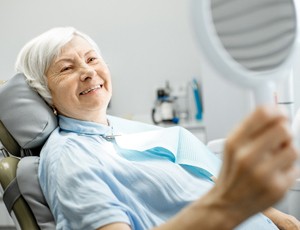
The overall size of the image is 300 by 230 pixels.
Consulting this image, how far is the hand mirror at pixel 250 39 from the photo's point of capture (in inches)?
22.5

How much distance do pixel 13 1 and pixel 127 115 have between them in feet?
5.07

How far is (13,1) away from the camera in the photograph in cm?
364

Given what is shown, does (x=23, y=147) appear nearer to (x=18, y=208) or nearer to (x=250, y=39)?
(x=18, y=208)

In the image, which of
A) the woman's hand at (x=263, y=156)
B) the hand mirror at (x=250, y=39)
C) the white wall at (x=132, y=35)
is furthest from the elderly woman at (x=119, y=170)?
the white wall at (x=132, y=35)

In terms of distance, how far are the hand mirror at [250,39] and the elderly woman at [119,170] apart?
0.35 feet

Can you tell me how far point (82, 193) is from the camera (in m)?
0.96

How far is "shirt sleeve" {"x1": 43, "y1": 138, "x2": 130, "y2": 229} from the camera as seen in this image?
91cm

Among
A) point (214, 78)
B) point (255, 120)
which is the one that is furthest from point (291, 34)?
point (214, 78)

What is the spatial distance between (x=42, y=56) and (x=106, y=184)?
54cm

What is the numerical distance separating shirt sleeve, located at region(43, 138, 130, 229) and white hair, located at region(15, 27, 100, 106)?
35cm

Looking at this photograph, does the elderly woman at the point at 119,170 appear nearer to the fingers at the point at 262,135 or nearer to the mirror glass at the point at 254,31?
the fingers at the point at 262,135

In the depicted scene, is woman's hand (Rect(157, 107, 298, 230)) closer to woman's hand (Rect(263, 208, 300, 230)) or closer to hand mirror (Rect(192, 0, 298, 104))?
hand mirror (Rect(192, 0, 298, 104))

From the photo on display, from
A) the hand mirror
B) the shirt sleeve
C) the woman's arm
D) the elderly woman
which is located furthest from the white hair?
the woman's arm

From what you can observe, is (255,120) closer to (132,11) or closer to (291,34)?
(291,34)
